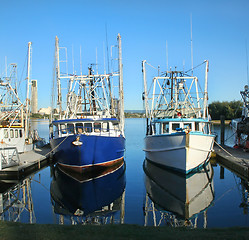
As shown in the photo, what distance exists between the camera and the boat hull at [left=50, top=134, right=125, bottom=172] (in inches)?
696

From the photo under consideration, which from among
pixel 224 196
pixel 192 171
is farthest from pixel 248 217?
pixel 192 171

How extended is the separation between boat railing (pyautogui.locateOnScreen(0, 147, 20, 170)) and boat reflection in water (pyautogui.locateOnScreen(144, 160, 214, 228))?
319 inches

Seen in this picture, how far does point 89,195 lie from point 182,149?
5937 mm

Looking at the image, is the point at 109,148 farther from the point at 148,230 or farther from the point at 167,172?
the point at 148,230

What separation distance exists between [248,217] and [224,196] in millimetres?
3100

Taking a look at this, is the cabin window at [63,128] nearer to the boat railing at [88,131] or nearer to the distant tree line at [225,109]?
the boat railing at [88,131]

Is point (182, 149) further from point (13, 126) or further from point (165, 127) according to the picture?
point (13, 126)

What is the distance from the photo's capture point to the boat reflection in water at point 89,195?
1122cm

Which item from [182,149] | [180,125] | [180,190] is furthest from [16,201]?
[180,125]

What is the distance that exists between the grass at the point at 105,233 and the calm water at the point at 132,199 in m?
3.30

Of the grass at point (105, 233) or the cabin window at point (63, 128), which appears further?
the cabin window at point (63, 128)

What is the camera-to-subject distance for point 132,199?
13594 mm

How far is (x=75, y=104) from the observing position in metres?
23.1

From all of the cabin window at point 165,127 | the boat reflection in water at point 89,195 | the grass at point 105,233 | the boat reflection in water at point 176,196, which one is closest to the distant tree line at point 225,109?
the boat reflection in water at point 176,196
